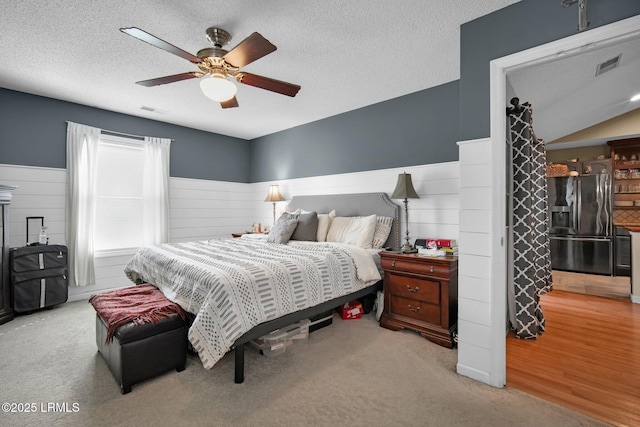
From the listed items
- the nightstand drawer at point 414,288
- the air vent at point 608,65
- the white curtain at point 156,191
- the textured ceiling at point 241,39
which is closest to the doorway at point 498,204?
the textured ceiling at point 241,39

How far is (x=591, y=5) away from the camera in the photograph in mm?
1694

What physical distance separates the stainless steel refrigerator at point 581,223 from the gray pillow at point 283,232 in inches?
199

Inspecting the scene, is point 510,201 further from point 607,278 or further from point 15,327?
point 15,327

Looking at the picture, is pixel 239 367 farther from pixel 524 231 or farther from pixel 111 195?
pixel 111 195

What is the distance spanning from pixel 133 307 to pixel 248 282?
3.02 ft

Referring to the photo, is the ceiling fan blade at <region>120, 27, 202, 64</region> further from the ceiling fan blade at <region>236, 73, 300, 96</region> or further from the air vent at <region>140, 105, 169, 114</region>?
the air vent at <region>140, 105, 169, 114</region>

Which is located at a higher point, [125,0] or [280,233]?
[125,0]

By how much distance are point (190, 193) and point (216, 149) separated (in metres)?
0.99

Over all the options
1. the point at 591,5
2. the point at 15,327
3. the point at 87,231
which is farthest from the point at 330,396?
the point at 87,231

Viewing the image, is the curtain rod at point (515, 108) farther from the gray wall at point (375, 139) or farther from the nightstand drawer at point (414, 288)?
the nightstand drawer at point (414, 288)

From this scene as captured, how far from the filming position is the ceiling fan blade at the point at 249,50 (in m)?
1.90

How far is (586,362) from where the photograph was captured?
231 centimetres

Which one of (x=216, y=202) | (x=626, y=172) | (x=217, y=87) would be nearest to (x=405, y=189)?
(x=217, y=87)

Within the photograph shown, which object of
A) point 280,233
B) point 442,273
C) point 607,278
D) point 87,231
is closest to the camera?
point 442,273
